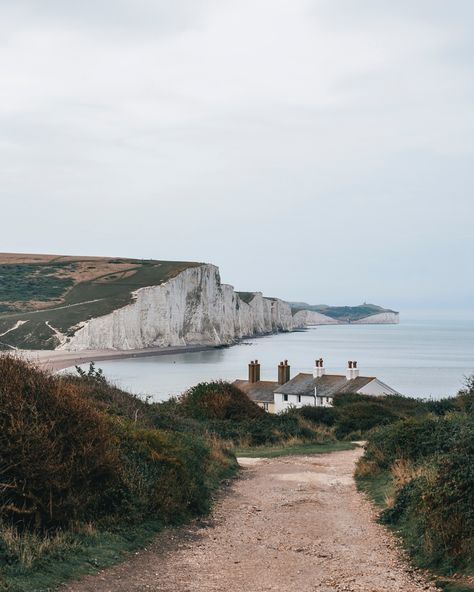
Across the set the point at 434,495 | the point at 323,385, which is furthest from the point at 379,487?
the point at 323,385

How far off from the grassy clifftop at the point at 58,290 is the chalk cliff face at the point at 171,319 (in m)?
2.25

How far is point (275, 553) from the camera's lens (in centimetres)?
1028

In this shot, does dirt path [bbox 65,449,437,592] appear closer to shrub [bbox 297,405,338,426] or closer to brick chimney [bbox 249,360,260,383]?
shrub [bbox 297,405,338,426]

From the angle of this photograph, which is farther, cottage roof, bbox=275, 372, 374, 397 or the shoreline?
the shoreline

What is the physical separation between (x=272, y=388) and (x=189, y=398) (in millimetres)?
18766

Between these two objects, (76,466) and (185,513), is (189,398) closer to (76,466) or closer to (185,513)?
(185,513)

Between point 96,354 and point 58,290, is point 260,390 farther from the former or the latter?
point 58,290

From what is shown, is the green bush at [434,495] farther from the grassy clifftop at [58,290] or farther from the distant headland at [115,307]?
the distant headland at [115,307]

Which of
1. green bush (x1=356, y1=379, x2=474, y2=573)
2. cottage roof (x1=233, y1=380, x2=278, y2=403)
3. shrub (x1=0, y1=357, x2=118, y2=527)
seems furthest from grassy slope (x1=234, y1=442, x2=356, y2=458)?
cottage roof (x1=233, y1=380, x2=278, y2=403)

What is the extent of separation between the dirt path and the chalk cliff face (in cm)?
9263

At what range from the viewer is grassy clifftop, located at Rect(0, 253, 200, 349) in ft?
352

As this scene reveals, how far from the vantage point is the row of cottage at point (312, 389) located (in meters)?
43.9

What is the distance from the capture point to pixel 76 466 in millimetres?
10039

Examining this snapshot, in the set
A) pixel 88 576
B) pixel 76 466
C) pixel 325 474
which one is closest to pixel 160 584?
pixel 88 576
